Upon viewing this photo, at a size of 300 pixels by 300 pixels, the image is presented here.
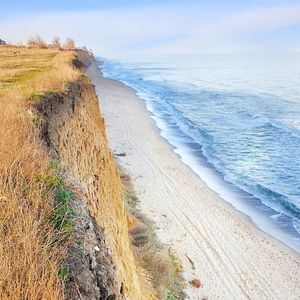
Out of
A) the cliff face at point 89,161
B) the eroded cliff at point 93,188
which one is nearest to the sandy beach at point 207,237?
the eroded cliff at point 93,188

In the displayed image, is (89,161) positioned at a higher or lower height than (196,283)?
higher

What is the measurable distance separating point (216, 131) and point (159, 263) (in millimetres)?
29218

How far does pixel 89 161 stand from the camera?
41.6 ft

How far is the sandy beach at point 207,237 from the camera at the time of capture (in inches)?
607

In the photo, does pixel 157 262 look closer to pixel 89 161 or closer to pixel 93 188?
pixel 89 161

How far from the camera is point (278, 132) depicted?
1663 inches

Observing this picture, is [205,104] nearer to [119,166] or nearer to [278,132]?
[278,132]

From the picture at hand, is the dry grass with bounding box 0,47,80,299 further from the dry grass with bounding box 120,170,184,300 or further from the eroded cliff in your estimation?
the dry grass with bounding box 120,170,184,300

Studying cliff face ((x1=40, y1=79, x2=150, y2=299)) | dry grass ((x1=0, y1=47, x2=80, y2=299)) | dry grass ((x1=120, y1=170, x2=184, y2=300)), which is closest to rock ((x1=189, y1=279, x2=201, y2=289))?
dry grass ((x1=120, y1=170, x2=184, y2=300))

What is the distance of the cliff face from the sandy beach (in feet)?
15.9

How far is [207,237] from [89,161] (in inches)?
338

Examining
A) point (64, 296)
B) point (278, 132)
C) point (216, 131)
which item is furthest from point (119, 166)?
point (64, 296)

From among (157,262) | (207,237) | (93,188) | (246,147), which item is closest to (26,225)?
(93,188)

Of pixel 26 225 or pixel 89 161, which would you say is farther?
pixel 89 161
